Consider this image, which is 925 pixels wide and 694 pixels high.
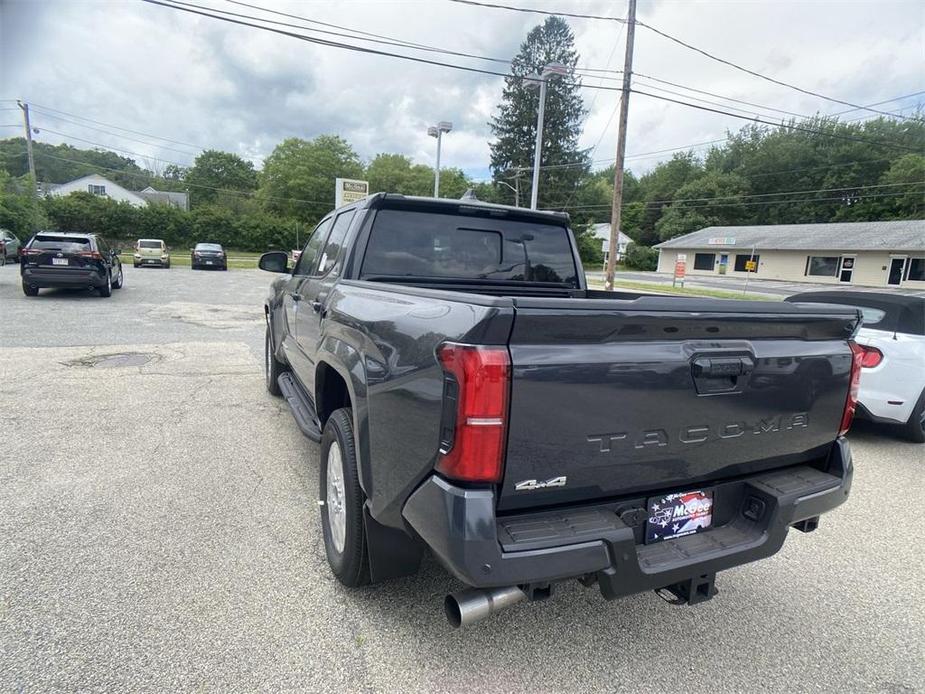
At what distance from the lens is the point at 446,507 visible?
1.73 metres

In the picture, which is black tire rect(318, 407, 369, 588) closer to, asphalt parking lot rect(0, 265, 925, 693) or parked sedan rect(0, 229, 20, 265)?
asphalt parking lot rect(0, 265, 925, 693)

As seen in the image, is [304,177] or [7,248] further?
[304,177]

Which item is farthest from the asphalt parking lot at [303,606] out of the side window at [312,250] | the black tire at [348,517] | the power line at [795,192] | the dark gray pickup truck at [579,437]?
the power line at [795,192]

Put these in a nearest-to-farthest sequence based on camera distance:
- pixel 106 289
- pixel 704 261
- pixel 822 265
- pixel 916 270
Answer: pixel 106 289 < pixel 916 270 < pixel 822 265 < pixel 704 261

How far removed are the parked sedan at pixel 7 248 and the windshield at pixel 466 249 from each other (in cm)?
2752

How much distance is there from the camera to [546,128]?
50062 millimetres

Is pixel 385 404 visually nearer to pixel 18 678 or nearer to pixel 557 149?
pixel 18 678

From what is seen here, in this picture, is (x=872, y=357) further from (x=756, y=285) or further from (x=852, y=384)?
(x=756, y=285)

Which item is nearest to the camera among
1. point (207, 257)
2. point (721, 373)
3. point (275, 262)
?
point (721, 373)

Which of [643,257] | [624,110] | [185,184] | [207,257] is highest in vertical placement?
[185,184]

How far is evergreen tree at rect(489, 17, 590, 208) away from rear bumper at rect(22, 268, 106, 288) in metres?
41.8

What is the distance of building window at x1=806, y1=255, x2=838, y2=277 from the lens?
4328 centimetres

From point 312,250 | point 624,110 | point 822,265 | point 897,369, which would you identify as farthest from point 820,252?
point 312,250

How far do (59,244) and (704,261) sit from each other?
54264mm
